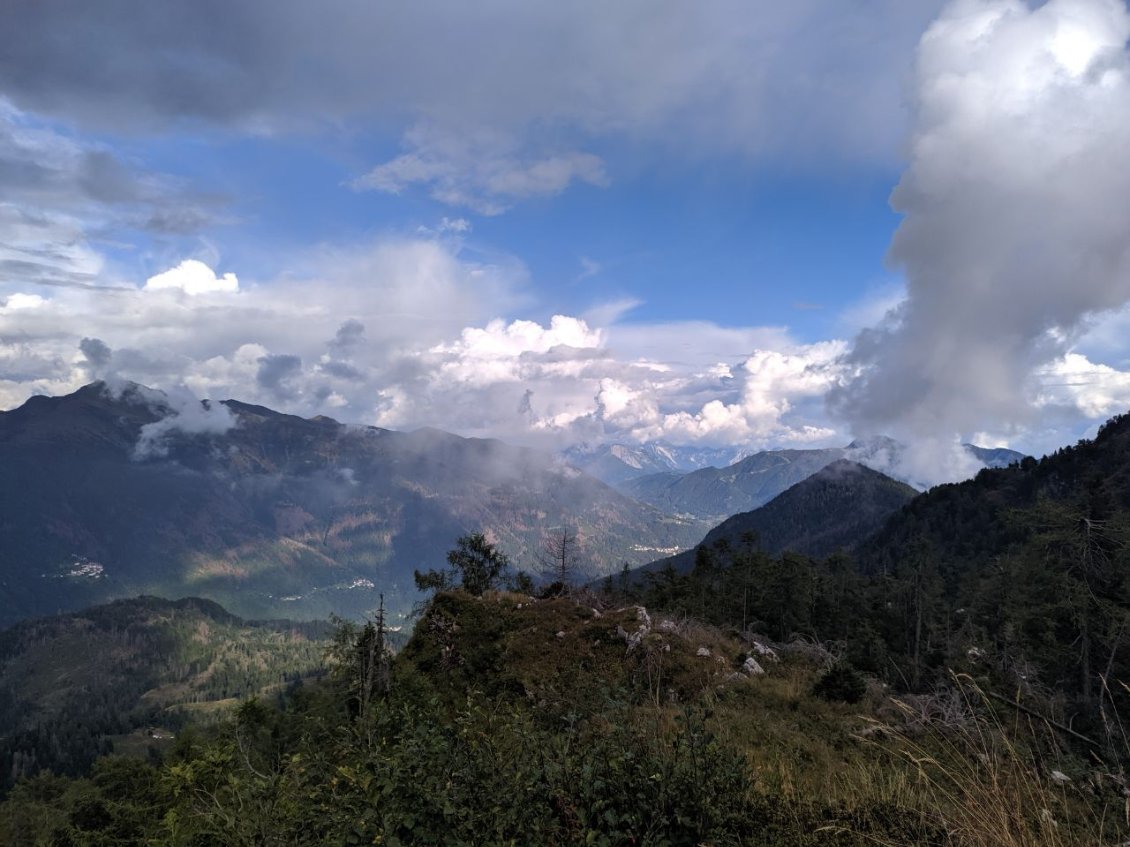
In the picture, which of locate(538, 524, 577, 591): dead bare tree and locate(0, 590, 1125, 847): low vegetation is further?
locate(538, 524, 577, 591): dead bare tree

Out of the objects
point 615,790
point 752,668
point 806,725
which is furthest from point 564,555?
point 615,790

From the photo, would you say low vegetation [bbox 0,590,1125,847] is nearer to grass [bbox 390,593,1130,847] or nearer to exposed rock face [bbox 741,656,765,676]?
grass [bbox 390,593,1130,847]

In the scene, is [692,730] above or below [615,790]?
above

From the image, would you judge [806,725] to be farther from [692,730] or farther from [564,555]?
[564,555]

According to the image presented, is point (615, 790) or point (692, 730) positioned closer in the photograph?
point (615, 790)

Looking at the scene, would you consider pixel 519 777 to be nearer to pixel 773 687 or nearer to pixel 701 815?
pixel 701 815

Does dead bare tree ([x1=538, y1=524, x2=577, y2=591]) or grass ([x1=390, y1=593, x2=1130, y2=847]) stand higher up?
grass ([x1=390, y1=593, x2=1130, y2=847])

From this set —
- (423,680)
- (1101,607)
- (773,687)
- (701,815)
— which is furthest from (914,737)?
(423,680)

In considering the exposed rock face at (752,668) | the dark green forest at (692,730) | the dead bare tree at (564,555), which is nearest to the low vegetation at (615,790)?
the dark green forest at (692,730)

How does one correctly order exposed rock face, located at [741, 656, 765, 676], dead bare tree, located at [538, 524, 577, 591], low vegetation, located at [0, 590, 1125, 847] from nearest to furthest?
low vegetation, located at [0, 590, 1125, 847], exposed rock face, located at [741, 656, 765, 676], dead bare tree, located at [538, 524, 577, 591]

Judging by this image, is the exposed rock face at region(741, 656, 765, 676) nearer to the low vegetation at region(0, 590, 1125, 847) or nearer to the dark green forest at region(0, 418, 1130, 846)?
the dark green forest at region(0, 418, 1130, 846)

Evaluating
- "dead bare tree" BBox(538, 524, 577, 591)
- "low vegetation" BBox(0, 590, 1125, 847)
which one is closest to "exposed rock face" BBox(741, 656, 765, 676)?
"low vegetation" BBox(0, 590, 1125, 847)

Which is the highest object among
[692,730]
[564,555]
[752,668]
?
[692,730]

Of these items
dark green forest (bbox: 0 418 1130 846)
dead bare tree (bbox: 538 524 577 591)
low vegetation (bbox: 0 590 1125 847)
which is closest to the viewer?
low vegetation (bbox: 0 590 1125 847)
